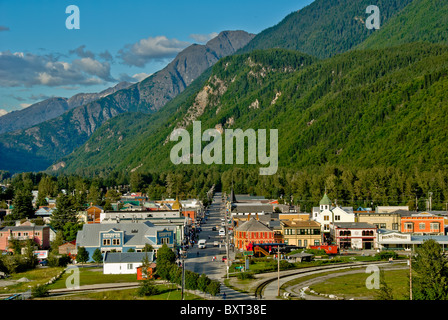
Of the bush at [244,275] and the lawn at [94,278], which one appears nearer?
the lawn at [94,278]

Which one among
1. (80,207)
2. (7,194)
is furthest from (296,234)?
(7,194)

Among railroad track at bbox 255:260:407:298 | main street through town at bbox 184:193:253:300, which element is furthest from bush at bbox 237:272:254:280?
railroad track at bbox 255:260:407:298

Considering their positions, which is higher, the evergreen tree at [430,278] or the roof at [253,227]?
the roof at [253,227]

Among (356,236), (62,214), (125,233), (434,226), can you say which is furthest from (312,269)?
(62,214)

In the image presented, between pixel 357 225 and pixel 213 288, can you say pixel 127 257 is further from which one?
pixel 357 225

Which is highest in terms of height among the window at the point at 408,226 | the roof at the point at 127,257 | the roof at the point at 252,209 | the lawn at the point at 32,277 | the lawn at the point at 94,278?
the roof at the point at 252,209

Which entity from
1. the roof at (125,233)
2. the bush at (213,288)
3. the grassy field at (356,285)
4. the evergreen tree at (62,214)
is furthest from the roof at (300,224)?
the evergreen tree at (62,214)

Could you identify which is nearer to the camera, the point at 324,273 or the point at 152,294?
the point at 152,294

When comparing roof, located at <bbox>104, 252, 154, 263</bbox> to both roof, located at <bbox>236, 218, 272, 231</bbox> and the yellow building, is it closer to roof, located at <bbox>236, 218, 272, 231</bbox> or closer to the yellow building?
roof, located at <bbox>236, 218, 272, 231</bbox>

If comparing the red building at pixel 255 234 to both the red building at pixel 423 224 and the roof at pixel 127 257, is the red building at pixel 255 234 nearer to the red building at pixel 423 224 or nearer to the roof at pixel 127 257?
the roof at pixel 127 257
